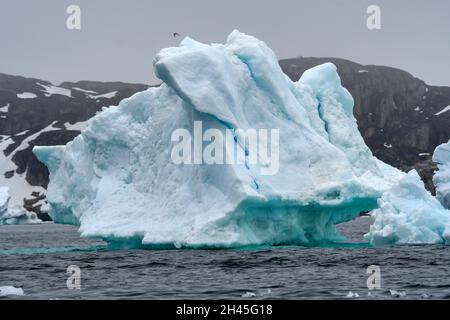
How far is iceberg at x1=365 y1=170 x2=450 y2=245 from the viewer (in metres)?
30.1

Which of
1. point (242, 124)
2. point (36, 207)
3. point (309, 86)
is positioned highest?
point (309, 86)

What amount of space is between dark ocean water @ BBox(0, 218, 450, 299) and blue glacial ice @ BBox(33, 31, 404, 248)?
4.06ft

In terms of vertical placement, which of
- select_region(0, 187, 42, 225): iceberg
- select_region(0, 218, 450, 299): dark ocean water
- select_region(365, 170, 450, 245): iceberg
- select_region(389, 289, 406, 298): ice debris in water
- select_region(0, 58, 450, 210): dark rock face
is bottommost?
select_region(0, 187, 42, 225): iceberg

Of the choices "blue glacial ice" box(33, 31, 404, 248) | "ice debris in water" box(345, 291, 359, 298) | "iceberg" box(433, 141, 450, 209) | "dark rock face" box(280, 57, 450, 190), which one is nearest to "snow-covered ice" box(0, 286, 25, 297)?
"ice debris in water" box(345, 291, 359, 298)

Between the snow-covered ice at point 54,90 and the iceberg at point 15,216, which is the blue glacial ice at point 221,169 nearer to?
the iceberg at point 15,216

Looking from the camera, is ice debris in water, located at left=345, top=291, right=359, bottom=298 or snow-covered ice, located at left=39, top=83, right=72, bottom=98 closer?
ice debris in water, located at left=345, top=291, right=359, bottom=298

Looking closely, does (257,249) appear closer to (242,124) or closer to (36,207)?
(242,124)

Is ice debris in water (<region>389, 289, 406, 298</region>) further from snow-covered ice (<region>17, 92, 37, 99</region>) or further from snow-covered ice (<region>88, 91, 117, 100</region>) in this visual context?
snow-covered ice (<region>17, 92, 37, 99</region>)

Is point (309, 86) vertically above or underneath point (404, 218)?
above

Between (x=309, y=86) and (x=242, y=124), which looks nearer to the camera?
(x=242, y=124)

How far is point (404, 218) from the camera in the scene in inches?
1188
